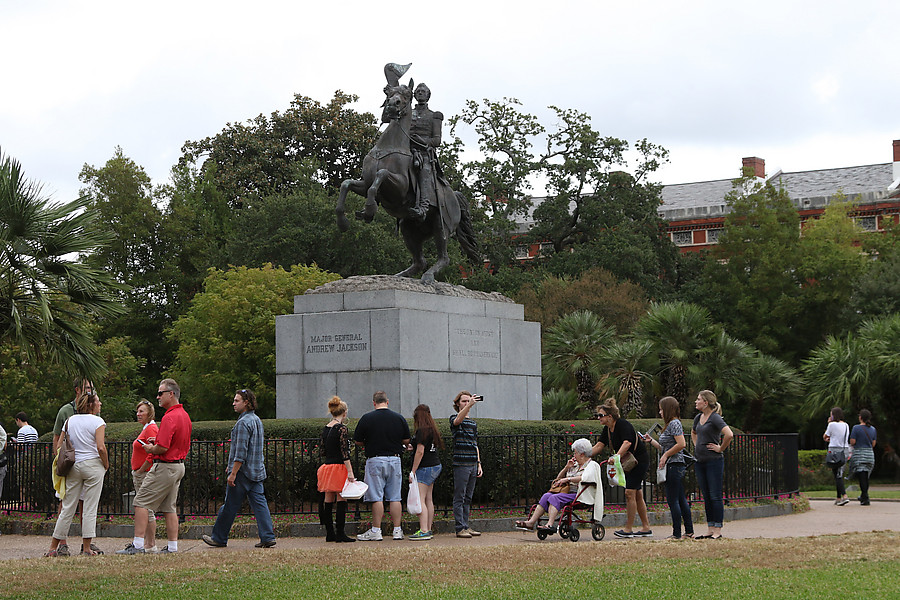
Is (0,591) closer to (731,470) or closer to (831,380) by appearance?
(731,470)

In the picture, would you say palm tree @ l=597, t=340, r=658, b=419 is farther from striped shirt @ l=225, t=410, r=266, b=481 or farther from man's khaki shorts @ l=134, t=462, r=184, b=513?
man's khaki shorts @ l=134, t=462, r=184, b=513

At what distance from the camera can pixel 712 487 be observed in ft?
47.6

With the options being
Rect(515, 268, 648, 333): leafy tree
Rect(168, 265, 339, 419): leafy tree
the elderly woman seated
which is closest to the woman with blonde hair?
the elderly woman seated

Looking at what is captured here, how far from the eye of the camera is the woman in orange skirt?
579 inches

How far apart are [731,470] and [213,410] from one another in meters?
25.1

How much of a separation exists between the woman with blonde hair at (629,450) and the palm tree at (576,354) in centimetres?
1985

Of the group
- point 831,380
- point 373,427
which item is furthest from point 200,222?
point 373,427

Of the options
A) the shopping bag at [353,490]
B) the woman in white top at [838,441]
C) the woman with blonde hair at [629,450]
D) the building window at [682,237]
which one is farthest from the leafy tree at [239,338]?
the building window at [682,237]

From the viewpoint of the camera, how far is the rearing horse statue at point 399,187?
1900 cm

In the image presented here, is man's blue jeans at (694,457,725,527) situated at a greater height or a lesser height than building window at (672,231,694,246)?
lesser

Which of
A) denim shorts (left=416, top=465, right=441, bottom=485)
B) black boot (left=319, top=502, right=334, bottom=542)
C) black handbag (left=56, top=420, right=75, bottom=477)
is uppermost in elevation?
black handbag (left=56, top=420, right=75, bottom=477)

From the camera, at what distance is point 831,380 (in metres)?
40.5

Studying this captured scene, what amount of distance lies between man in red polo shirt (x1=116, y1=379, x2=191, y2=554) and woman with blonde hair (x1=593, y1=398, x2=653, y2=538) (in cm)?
512

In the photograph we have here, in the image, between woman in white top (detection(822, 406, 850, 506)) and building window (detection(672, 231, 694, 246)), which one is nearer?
woman in white top (detection(822, 406, 850, 506))
